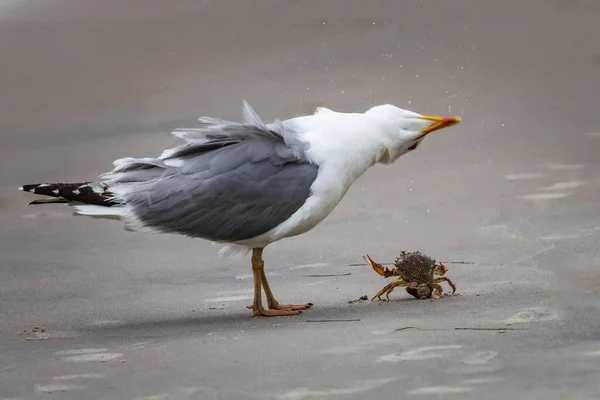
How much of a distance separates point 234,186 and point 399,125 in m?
1.03

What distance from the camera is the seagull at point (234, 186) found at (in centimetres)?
644

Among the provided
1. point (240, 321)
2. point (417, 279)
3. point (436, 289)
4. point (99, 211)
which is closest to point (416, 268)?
point (417, 279)

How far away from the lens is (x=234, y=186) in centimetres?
645

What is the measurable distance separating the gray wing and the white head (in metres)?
0.55

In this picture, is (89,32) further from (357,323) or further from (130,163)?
(357,323)

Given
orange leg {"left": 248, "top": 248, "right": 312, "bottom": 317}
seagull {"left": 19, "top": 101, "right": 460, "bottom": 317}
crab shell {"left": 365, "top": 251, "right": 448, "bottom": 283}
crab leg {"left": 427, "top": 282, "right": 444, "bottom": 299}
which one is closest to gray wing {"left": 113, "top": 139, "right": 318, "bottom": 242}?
seagull {"left": 19, "top": 101, "right": 460, "bottom": 317}

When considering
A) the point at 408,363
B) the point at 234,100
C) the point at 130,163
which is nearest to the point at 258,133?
the point at 130,163

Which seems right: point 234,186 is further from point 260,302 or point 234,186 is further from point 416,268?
point 416,268

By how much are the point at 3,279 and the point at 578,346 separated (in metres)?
3.83

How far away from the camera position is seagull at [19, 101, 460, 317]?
253 inches

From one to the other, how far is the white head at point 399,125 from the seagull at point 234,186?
21cm

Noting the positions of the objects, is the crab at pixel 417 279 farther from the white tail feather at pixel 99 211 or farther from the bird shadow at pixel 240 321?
the white tail feather at pixel 99 211

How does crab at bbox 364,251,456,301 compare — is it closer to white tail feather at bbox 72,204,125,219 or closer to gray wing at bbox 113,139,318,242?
gray wing at bbox 113,139,318,242

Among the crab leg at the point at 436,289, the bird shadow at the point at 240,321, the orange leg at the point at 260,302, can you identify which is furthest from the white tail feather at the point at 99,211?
the crab leg at the point at 436,289
